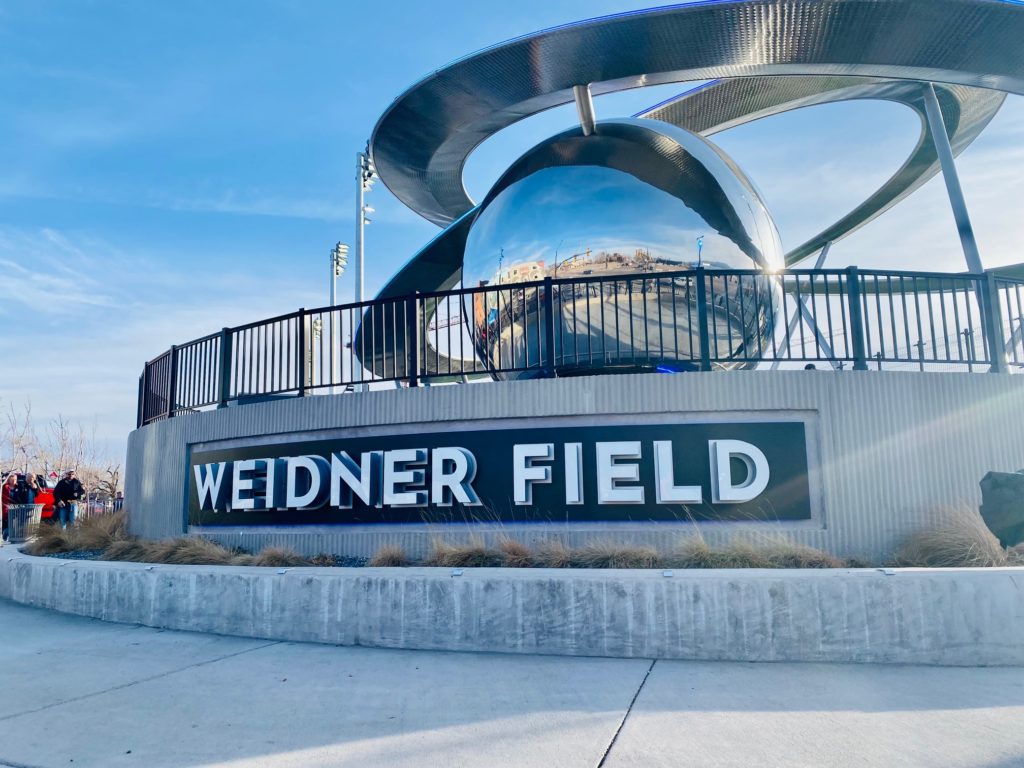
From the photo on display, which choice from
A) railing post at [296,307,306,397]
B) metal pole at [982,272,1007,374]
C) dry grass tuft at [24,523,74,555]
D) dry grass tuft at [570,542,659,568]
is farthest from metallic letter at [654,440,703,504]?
dry grass tuft at [24,523,74,555]

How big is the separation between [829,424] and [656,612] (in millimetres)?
2835

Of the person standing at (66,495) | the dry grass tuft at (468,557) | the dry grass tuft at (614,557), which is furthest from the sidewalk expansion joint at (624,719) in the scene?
the person standing at (66,495)

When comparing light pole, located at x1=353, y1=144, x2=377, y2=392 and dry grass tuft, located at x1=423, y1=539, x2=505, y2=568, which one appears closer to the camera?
dry grass tuft, located at x1=423, y1=539, x2=505, y2=568

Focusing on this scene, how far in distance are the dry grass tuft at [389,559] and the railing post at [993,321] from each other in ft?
20.6

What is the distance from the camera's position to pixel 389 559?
7102mm

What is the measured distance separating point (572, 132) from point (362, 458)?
18.9 ft

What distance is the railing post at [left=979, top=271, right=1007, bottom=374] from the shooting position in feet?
26.2

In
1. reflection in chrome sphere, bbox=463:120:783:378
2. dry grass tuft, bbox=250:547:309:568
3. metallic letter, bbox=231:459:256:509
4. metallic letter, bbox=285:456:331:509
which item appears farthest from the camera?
metallic letter, bbox=231:459:256:509

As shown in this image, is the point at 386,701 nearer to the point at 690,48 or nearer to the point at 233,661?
the point at 233,661

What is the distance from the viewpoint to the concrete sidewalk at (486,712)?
3.59 m

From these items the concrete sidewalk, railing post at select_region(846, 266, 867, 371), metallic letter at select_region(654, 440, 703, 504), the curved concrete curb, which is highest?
railing post at select_region(846, 266, 867, 371)

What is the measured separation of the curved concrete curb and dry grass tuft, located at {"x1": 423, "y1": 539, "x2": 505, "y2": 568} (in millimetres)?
531

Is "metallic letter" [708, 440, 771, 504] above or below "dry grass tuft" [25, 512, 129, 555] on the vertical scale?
above

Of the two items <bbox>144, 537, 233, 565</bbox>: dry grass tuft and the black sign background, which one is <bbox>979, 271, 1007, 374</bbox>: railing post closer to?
the black sign background
